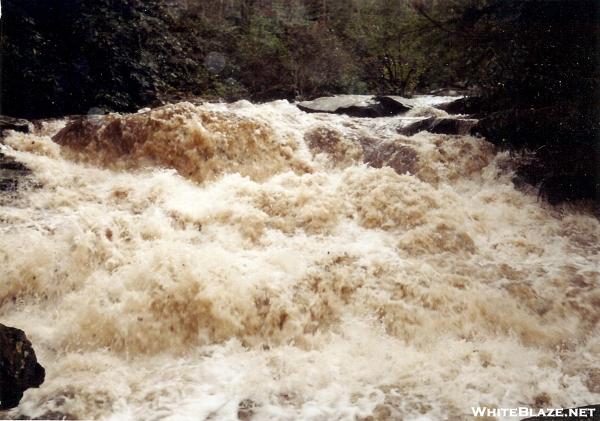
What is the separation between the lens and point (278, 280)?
445cm

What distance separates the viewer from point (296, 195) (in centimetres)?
597

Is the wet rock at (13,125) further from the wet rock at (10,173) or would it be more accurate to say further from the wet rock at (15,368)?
the wet rock at (15,368)

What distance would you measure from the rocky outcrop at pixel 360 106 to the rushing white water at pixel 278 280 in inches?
102

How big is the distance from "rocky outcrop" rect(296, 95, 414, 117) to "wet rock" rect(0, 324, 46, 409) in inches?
280

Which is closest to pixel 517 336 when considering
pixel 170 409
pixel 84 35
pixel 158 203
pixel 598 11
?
pixel 170 409

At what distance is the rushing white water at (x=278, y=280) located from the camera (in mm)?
3287

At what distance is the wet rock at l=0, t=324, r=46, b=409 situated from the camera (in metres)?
2.93

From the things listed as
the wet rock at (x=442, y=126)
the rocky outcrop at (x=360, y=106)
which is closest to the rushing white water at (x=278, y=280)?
the wet rock at (x=442, y=126)

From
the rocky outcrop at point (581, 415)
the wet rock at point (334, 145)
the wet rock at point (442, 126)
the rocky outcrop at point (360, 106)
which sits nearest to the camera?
the rocky outcrop at point (581, 415)

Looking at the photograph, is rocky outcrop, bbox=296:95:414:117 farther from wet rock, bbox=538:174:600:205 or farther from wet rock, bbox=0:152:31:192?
wet rock, bbox=0:152:31:192

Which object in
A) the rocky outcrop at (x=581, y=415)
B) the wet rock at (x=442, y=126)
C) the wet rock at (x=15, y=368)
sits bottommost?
the wet rock at (x=15, y=368)

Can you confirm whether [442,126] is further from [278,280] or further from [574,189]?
[278,280]

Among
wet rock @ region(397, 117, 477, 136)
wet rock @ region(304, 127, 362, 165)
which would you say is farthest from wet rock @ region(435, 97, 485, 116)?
wet rock @ region(304, 127, 362, 165)

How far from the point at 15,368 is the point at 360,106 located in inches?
309
